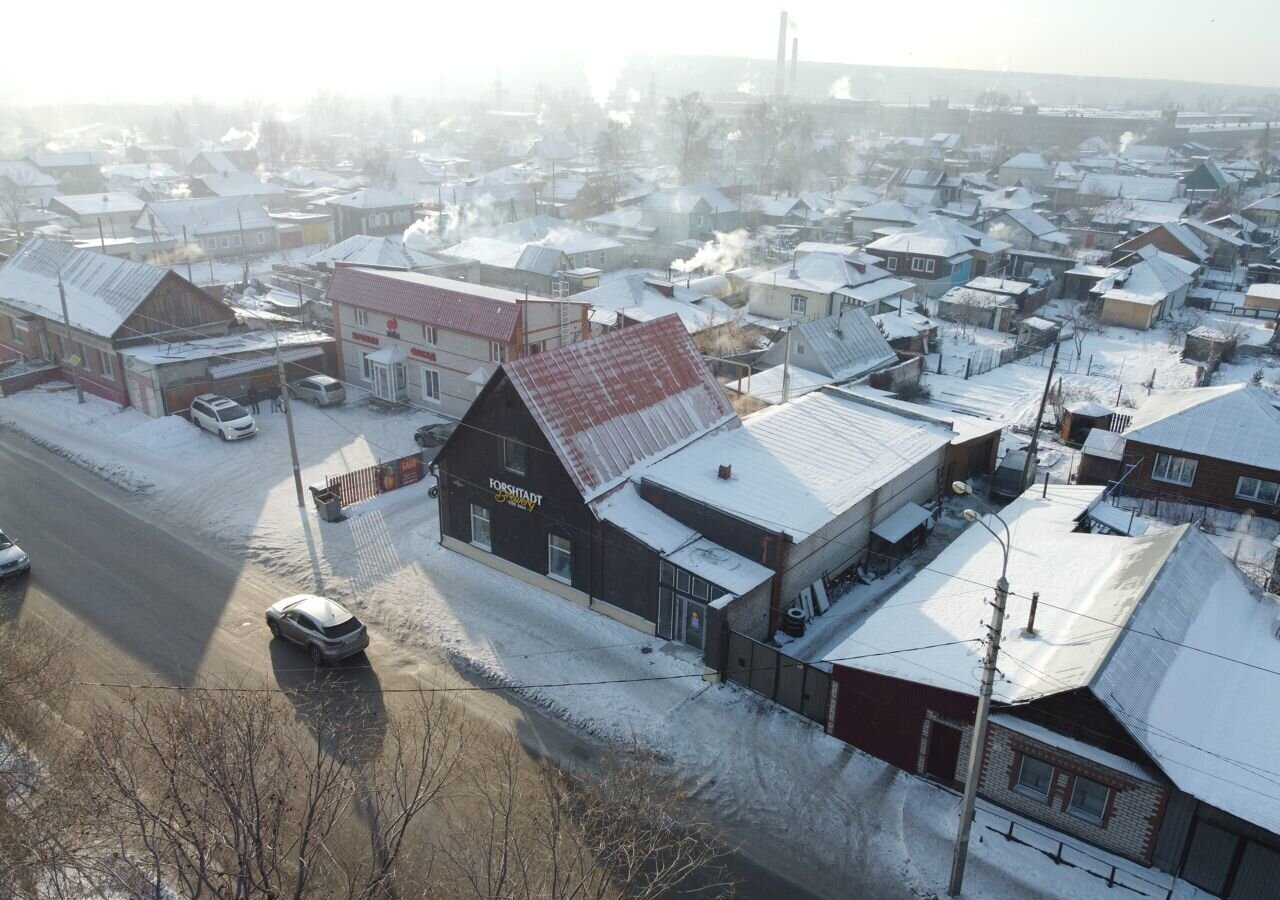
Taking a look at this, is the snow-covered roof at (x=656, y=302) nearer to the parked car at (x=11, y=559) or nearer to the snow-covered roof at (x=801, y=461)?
the snow-covered roof at (x=801, y=461)

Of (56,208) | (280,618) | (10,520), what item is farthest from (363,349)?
(56,208)

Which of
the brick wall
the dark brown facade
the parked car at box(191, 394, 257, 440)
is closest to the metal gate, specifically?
the brick wall

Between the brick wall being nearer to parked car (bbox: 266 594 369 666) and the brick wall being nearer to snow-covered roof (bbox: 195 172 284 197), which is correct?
parked car (bbox: 266 594 369 666)

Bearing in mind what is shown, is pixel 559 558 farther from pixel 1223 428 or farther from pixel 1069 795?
pixel 1223 428

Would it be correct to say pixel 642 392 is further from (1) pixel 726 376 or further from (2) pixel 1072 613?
(1) pixel 726 376

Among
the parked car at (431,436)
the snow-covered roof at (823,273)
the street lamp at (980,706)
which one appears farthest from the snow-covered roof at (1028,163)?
the street lamp at (980,706)

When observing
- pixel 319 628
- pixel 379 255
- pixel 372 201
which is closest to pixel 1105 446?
pixel 319 628
